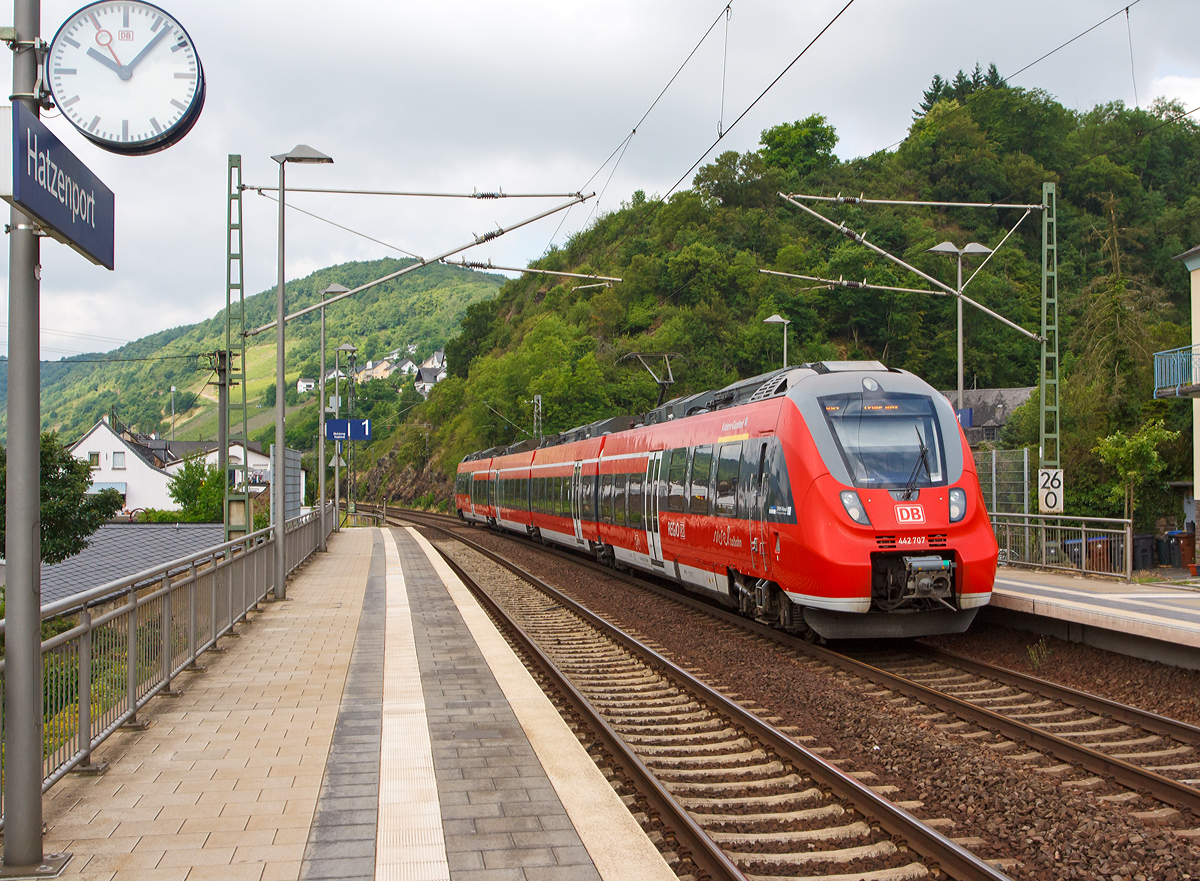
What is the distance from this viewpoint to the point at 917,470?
10703mm

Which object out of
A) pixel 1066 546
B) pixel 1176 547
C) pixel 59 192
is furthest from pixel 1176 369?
pixel 59 192

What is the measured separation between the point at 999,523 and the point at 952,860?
14847 mm

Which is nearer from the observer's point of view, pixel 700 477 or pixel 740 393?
pixel 740 393

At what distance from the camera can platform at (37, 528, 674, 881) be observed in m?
4.60

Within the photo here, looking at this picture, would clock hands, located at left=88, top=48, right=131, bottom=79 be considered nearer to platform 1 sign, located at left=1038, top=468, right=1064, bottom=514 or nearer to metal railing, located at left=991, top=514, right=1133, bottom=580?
metal railing, located at left=991, top=514, right=1133, bottom=580

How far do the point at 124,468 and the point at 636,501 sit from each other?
8198 centimetres

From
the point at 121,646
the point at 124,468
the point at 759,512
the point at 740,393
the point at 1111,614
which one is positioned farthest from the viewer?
the point at 124,468

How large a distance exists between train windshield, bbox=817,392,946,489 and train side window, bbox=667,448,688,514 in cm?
450

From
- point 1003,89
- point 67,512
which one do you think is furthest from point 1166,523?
point 1003,89

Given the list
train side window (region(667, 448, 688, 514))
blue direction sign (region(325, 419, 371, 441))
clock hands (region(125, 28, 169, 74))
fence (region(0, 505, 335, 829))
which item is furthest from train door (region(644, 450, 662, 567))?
blue direction sign (region(325, 419, 371, 441))

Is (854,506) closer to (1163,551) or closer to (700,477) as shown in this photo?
(700,477)

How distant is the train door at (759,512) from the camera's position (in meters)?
11.6

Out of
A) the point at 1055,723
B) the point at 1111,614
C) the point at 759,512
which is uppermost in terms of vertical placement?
the point at 759,512

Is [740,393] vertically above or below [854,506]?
above
